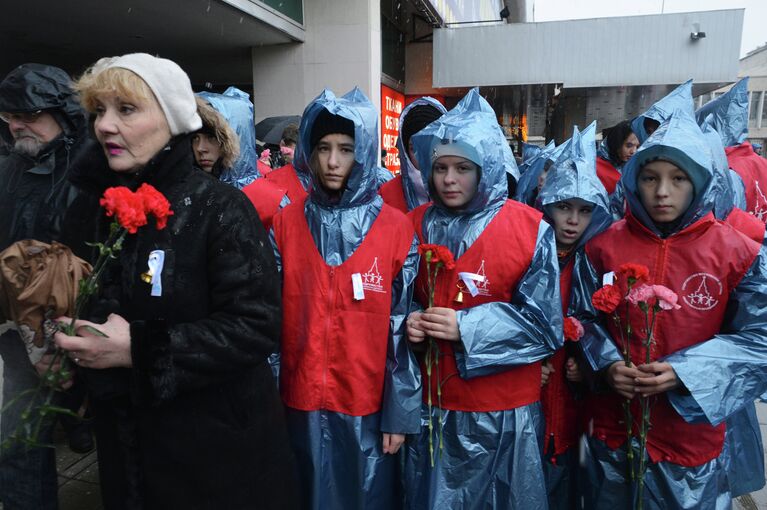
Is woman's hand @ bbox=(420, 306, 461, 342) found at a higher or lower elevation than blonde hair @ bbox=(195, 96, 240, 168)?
lower

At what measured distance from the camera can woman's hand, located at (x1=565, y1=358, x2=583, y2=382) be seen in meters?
2.38

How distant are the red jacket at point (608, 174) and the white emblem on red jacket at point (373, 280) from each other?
10.5ft

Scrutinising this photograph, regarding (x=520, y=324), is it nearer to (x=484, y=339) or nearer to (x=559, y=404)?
(x=484, y=339)

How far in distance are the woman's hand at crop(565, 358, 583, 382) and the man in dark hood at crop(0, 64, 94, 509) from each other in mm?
2278

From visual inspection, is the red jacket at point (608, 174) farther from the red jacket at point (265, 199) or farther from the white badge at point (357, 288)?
the white badge at point (357, 288)

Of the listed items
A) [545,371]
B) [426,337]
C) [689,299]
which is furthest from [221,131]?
[689,299]

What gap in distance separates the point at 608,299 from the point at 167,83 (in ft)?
→ 5.47

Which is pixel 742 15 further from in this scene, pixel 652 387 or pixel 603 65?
pixel 652 387

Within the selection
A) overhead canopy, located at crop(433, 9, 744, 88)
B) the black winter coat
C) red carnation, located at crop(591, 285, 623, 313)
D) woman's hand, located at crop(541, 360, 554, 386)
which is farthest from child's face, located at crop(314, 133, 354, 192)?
overhead canopy, located at crop(433, 9, 744, 88)

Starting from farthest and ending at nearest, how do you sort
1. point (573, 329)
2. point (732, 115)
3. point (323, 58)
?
point (323, 58)
point (732, 115)
point (573, 329)

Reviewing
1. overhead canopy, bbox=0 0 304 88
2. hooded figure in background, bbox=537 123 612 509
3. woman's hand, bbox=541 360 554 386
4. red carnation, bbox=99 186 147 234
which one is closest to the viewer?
red carnation, bbox=99 186 147 234

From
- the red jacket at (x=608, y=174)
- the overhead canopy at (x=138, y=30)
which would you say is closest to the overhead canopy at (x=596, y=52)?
the overhead canopy at (x=138, y=30)

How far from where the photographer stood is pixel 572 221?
8.68 feet

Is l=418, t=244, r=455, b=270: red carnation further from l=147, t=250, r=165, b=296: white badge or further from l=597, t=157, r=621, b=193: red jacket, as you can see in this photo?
l=597, t=157, r=621, b=193: red jacket
